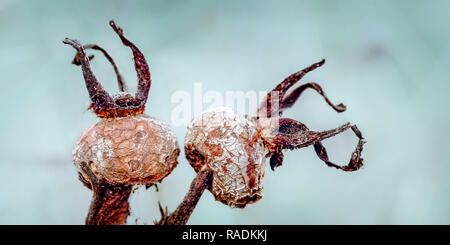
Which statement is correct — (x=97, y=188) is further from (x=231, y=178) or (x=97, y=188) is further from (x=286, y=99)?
(x=286, y=99)

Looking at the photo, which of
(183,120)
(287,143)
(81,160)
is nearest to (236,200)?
(287,143)

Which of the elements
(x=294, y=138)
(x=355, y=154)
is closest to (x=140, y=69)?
(x=294, y=138)

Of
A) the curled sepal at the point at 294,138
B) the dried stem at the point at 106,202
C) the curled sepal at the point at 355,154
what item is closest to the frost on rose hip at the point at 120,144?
the dried stem at the point at 106,202

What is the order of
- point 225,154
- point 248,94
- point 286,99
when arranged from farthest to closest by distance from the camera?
point 248,94
point 286,99
point 225,154

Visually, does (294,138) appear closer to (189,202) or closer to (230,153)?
(230,153)

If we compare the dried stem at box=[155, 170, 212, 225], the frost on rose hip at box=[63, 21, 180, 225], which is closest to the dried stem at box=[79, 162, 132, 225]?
the frost on rose hip at box=[63, 21, 180, 225]

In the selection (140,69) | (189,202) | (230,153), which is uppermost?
(140,69)

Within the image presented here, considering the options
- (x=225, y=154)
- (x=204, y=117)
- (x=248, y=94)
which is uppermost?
(x=248, y=94)
